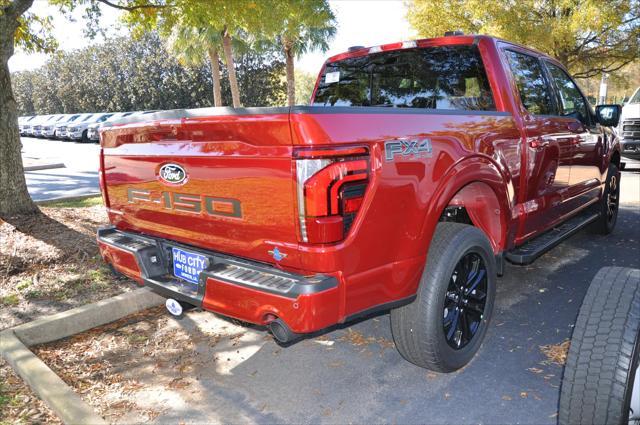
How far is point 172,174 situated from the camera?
2820 mm

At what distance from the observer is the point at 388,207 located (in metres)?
2.41

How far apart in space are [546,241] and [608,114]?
1960 mm

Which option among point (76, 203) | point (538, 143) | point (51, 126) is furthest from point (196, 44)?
point (538, 143)

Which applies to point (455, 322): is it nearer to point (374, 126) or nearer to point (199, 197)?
point (374, 126)

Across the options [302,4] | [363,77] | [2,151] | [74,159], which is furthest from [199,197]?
[74,159]

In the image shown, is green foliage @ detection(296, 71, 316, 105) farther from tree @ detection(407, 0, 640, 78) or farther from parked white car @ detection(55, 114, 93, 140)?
tree @ detection(407, 0, 640, 78)

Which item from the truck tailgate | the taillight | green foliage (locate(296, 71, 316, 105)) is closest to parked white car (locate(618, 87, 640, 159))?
the taillight

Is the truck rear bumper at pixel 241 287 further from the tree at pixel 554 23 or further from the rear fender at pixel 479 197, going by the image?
the tree at pixel 554 23

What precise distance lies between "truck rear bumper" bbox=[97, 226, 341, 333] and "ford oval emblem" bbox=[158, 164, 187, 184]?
390 mm

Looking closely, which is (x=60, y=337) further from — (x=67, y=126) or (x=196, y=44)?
(x=67, y=126)

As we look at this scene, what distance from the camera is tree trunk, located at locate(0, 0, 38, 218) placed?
608cm

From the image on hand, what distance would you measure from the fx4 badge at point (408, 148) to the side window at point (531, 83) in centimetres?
161

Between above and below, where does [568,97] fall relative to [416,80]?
below

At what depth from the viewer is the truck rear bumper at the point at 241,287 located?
7.28 feet
